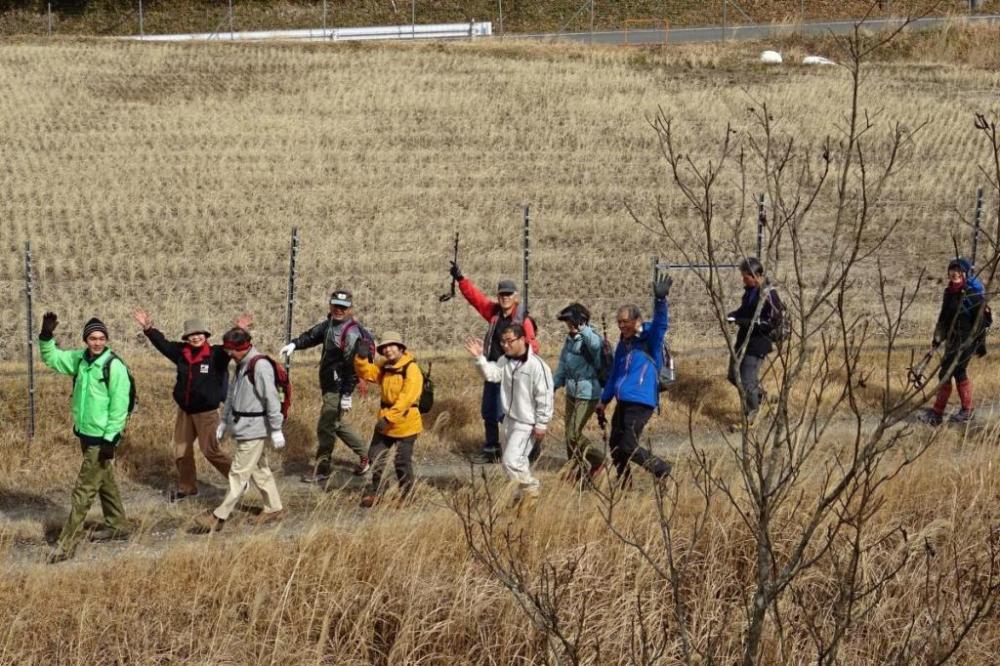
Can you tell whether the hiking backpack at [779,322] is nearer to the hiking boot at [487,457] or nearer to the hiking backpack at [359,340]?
the hiking backpack at [359,340]

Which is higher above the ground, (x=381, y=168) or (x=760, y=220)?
(x=760, y=220)

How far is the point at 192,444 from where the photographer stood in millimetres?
11023

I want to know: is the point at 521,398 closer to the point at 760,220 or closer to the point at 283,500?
the point at 283,500

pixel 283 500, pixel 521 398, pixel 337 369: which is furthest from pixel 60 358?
pixel 521 398

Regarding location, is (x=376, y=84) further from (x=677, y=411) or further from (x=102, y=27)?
(x=677, y=411)

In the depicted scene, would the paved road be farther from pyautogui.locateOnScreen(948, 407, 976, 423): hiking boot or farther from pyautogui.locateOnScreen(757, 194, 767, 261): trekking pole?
pyautogui.locateOnScreen(948, 407, 976, 423): hiking boot

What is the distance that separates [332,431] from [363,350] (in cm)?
92

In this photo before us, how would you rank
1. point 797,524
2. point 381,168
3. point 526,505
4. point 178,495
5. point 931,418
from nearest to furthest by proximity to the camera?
1. point 797,524
2. point 526,505
3. point 178,495
4. point 931,418
5. point 381,168

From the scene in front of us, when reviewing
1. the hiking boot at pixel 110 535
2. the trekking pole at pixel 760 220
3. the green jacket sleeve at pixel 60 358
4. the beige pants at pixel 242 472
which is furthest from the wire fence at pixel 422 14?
the hiking boot at pixel 110 535

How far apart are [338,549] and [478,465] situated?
11.3ft

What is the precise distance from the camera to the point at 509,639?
804 centimetres

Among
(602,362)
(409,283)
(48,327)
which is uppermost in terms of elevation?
(48,327)

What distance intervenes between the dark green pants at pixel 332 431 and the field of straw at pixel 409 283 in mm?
362

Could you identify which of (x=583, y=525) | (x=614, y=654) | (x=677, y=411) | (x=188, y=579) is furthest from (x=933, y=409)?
(x=188, y=579)
